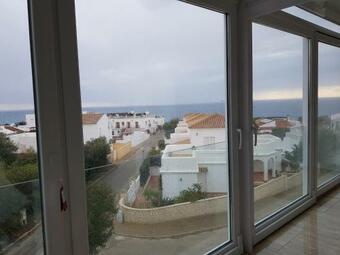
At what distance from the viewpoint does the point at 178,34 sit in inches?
74.3

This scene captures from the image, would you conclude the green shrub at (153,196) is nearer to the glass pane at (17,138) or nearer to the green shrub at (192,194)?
the green shrub at (192,194)

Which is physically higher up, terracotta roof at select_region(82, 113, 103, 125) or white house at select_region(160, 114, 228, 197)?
terracotta roof at select_region(82, 113, 103, 125)

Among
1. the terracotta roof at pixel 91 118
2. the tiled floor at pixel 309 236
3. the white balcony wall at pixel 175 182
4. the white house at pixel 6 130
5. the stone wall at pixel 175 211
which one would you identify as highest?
the terracotta roof at pixel 91 118

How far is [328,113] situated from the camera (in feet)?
12.5

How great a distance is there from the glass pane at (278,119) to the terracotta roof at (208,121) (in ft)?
1.39

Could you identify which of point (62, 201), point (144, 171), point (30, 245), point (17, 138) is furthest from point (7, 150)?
point (144, 171)

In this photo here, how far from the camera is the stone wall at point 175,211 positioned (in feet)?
5.76

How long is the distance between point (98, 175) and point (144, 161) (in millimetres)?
341

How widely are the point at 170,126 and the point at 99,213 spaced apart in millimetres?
712

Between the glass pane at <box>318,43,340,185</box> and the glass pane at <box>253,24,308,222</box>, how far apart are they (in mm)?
554

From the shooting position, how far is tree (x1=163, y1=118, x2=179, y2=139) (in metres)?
1.87

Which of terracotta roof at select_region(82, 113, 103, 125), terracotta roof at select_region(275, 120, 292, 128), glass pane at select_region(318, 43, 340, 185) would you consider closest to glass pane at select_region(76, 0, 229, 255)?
terracotta roof at select_region(82, 113, 103, 125)

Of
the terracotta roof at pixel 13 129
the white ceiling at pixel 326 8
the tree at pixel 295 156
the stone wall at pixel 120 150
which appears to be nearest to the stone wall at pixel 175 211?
the stone wall at pixel 120 150

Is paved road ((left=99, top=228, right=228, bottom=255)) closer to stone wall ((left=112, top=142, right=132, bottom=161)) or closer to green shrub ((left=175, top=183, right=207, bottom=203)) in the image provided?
green shrub ((left=175, top=183, right=207, bottom=203))
